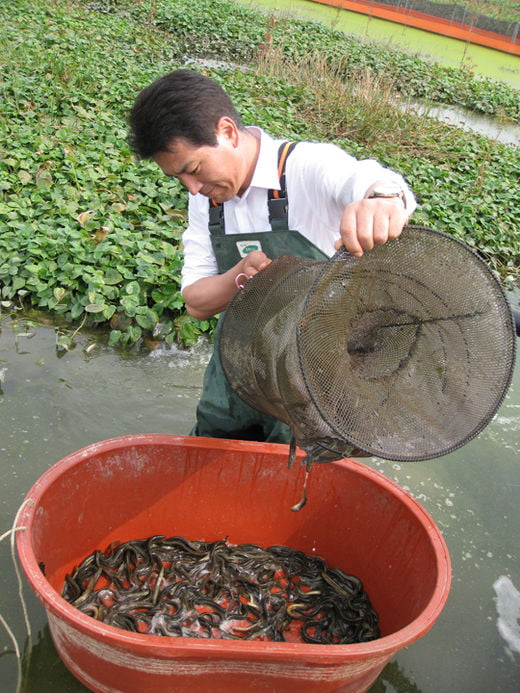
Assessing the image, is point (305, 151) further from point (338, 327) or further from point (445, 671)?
point (445, 671)

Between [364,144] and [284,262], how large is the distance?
6.35 meters

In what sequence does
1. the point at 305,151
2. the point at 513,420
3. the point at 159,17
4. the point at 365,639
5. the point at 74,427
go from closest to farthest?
the point at 305,151 → the point at 365,639 → the point at 74,427 → the point at 513,420 → the point at 159,17

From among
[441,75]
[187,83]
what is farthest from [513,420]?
[441,75]

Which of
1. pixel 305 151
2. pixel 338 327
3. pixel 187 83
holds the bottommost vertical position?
pixel 338 327

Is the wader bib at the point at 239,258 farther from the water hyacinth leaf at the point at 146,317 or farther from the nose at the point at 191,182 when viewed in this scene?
the water hyacinth leaf at the point at 146,317

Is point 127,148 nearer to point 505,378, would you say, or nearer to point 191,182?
point 191,182

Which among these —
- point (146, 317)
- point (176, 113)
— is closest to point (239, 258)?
point (176, 113)

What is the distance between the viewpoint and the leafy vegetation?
14.7 feet

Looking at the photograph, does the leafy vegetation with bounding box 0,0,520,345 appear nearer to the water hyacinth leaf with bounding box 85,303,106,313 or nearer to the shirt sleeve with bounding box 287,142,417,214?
the water hyacinth leaf with bounding box 85,303,106,313

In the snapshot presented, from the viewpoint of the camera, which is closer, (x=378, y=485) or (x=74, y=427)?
(x=378, y=485)

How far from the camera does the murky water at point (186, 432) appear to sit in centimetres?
262

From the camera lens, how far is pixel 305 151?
237cm

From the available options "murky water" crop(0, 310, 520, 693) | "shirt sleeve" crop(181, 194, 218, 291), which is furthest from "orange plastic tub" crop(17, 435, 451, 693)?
"shirt sleeve" crop(181, 194, 218, 291)

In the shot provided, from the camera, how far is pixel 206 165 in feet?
7.36
